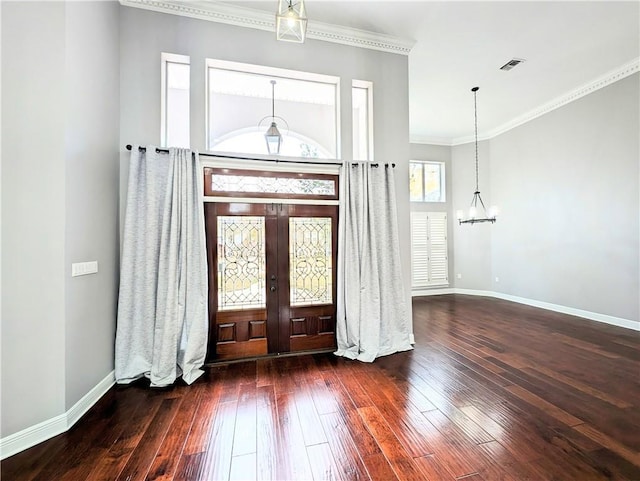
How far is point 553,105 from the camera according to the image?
5695mm

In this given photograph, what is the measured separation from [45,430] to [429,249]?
24.3ft

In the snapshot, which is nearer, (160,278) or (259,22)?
(160,278)

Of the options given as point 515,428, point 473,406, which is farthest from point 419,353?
point 515,428

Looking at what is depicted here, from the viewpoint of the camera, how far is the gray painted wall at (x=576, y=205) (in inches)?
182

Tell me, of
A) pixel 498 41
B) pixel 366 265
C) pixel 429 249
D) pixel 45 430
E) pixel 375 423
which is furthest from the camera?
pixel 429 249

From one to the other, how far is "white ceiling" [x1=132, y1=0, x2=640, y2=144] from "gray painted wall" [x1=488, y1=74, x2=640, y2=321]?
0.64 meters

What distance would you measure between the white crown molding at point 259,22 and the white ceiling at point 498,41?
7 cm

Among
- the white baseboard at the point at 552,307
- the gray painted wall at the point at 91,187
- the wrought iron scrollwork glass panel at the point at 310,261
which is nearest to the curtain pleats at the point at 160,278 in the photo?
the gray painted wall at the point at 91,187

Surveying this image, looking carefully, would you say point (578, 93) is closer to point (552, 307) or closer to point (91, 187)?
point (552, 307)

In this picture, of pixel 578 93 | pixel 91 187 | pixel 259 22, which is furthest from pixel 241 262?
pixel 578 93

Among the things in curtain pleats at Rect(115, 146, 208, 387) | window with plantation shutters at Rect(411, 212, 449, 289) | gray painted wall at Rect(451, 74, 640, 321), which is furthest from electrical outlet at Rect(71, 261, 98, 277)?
gray painted wall at Rect(451, 74, 640, 321)

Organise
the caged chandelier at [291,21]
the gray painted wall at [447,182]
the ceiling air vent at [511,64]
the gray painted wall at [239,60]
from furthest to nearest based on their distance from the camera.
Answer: the gray painted wall at [447,182] → the ceiling air vent at [511,64] → the gray painted wall at [239,60] → the caged chandelier at [291,21]

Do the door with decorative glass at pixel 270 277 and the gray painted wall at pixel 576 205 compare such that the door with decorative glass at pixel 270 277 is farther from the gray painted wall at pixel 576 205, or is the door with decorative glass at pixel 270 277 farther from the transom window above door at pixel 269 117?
the gray painted wall at pixel 576 205

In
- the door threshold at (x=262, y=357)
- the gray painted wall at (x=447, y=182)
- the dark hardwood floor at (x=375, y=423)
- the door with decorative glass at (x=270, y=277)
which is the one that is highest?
the gray painted wall at (x=447, y=182)
